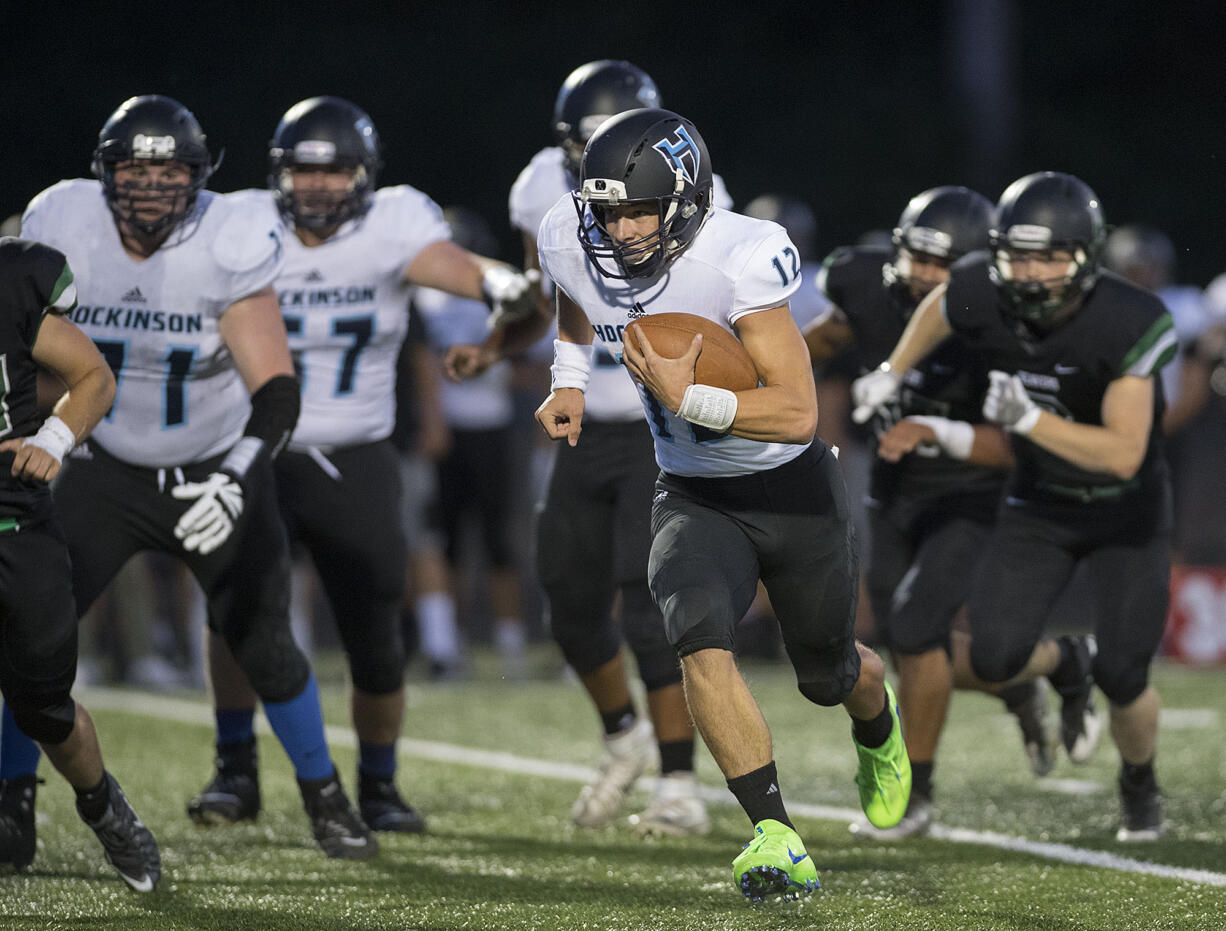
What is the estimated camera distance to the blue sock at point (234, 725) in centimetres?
486

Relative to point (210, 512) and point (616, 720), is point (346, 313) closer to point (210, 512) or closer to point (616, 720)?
point (210, 512)

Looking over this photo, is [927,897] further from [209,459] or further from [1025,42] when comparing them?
[1025,42]

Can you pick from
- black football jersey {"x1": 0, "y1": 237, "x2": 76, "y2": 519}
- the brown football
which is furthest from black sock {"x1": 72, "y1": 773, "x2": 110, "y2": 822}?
the brown football

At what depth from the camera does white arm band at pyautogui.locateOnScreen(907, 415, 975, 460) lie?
4.50 metres

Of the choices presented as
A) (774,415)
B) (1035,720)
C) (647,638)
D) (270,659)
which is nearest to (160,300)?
(270,659)

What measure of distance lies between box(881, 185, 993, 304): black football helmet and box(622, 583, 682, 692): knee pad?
3.59 feet

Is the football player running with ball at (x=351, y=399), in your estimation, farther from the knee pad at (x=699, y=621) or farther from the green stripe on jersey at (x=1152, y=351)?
the green stripe on jersey at (x=1152, y=351)

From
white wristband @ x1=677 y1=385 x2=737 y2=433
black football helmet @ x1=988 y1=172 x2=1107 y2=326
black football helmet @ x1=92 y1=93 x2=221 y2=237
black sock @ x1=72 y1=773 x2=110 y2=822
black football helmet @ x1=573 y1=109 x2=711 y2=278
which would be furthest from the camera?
black football helmet @ x1=988 y1=172 x2=1107 y2=326

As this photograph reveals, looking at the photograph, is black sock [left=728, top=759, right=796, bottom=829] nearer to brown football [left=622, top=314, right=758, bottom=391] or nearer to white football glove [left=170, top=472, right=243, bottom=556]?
brown football [left=622, top=314, right=758, bottom=391]

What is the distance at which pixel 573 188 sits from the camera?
471 centimetres

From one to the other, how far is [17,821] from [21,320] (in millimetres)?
1227

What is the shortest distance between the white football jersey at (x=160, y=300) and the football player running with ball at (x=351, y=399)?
18.3 inches

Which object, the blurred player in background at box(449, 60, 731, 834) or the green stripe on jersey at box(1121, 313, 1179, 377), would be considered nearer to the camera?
the green stripe on jersey at box(1121, 313, 1179, 377)

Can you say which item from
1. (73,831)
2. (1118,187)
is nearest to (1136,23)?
(1118,187)
